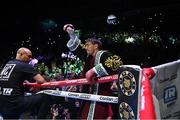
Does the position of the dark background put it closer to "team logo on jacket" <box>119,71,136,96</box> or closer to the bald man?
the bald man

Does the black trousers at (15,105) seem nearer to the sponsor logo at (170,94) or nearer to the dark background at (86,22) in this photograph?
the sponsor logo at (170,94)

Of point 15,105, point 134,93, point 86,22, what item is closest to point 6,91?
point 15,105

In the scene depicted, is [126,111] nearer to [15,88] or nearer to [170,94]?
[170,94]

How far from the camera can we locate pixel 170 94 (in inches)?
118

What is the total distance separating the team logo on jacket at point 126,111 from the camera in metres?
2.87

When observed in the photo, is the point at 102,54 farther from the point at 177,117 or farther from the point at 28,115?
the point at 28,115

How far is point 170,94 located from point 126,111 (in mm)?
390

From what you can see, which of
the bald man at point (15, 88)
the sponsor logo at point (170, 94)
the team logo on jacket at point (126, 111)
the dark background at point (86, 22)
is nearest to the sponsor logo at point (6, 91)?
the bald man at point (15, 88)

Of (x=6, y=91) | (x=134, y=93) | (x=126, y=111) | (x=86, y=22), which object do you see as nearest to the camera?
(x=134, y=93)

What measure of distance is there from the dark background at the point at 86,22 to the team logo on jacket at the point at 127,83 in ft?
35.9

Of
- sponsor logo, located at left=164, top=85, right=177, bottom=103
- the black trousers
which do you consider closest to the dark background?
the black trousers

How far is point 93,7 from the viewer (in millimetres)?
16328

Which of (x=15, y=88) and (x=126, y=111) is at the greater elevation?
(x=15, y=88)

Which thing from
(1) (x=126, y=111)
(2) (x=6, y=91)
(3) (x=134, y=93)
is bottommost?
(1) (x=126, y=111)
